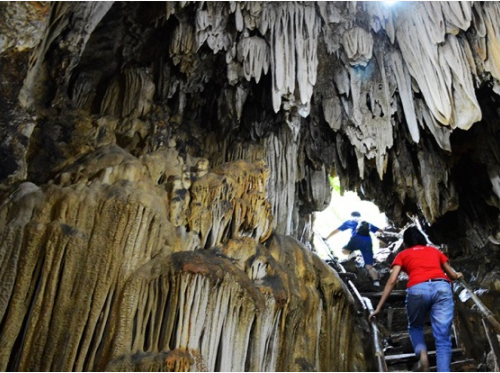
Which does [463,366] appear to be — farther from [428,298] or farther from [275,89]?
[275,89]

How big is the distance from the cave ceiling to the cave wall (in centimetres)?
2

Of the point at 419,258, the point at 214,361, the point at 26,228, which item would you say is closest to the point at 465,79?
the point at 419,258

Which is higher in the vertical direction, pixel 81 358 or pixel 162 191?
pixel 162 191

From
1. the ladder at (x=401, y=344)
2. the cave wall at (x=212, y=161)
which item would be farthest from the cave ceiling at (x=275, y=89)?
the ladder at (x=401, y=344)

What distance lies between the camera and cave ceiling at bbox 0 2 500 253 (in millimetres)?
4602

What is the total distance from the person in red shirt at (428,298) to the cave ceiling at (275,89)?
1.97 m

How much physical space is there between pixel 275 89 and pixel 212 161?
169 centimetres

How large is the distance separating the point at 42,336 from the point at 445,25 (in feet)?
16.5

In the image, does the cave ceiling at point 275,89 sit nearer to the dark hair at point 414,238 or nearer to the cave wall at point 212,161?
the cave wall at point 212,161

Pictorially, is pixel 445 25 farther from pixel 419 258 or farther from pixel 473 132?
pixel 419 258

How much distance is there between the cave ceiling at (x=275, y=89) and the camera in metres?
4.60

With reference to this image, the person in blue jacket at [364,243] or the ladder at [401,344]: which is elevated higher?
the person in blue jacket at [364,243]

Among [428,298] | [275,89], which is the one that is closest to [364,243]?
[275,89]

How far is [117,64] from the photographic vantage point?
5957mm
